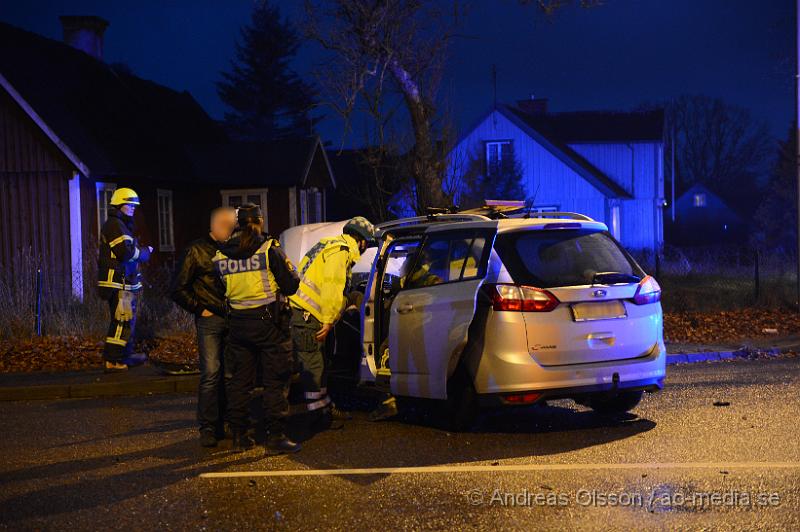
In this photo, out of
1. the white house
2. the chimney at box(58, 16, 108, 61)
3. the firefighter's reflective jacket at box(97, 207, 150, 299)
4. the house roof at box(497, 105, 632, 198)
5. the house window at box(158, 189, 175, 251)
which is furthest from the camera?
the white house

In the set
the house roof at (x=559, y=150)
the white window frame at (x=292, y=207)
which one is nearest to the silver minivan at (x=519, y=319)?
the white window frame at (x=292, y=207)

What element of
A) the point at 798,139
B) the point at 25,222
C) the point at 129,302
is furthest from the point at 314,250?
the point at 25,222

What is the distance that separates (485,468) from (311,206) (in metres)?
26.2

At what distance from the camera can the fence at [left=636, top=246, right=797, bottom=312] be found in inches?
719

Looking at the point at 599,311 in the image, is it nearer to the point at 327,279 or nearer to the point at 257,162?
the point at 327,279

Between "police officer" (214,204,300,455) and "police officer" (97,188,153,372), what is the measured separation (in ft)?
14.5

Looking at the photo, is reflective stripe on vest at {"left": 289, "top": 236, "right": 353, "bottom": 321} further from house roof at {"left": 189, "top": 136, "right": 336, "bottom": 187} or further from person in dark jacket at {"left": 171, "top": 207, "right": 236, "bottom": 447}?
house roof at {"left": 189, "top": 136, "right": 336, "bottom": 187}

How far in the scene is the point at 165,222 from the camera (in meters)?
27.7

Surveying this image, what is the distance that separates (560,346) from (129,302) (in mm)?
6153

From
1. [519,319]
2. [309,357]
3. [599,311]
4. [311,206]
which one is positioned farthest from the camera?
[311,206]

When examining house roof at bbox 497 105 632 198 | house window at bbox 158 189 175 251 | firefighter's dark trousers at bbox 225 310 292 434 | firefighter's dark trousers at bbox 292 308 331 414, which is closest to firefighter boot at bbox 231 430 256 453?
firefighter's dark trousers at bbox 225 310 292 434

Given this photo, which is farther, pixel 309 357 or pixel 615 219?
pixel 615 219

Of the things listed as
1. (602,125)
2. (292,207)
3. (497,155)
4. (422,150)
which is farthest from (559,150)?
(422,150)

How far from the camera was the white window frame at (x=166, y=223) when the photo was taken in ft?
89.5
